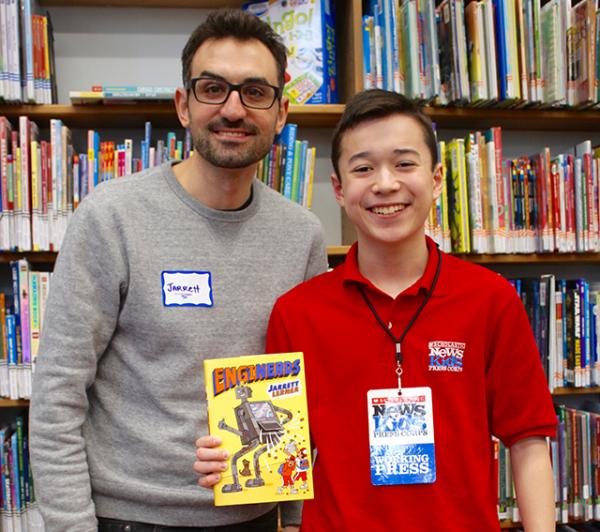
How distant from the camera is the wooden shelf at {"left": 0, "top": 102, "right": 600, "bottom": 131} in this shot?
2105 mm

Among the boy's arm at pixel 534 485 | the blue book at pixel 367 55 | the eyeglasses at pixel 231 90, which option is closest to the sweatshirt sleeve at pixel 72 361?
the eyeglasses at pixel 231 90

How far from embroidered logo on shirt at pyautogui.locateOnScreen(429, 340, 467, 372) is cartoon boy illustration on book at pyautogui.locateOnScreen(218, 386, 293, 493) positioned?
1.09 ft

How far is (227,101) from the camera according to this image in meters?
1.37

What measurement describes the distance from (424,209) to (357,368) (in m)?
0.39

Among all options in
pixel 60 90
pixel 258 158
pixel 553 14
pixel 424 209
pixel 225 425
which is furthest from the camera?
pixel 60 90

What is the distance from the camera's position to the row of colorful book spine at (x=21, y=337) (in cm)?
203

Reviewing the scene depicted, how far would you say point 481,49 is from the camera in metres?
2.19

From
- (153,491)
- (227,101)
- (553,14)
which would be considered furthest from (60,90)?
(553,14)

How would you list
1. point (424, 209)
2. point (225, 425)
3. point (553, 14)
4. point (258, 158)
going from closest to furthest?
1. point (225, 425)
2. point (424, 209)
3. point (258, 158)
4. point (553, 14)

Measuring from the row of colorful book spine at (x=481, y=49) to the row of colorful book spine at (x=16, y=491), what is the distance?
6.22 feet

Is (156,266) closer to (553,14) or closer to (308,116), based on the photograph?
(308,116)

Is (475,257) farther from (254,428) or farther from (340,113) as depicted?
(254,428)

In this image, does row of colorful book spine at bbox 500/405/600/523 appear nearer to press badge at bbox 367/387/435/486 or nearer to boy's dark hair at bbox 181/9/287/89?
press badge at bbox 367/387/435/486

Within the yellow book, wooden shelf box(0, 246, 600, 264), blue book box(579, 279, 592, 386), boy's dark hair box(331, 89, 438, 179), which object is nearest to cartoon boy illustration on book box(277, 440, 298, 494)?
the yellow book
